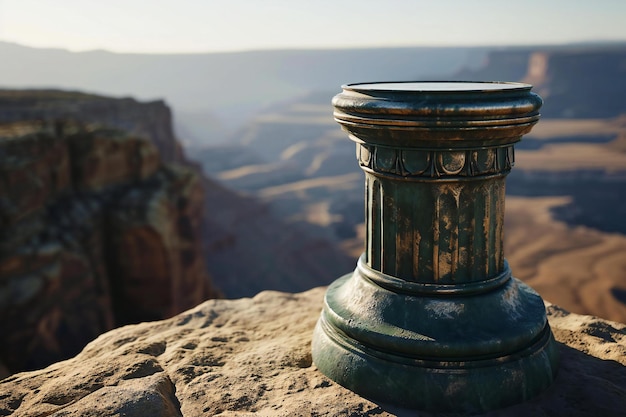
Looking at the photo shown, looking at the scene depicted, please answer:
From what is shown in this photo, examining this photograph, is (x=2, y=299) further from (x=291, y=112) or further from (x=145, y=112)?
(x=291, y=112)

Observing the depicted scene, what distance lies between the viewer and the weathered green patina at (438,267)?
5.88 feet

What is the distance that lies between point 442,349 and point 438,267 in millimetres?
286

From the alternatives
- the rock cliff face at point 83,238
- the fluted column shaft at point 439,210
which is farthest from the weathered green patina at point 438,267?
the rock cliff face at point 83,238

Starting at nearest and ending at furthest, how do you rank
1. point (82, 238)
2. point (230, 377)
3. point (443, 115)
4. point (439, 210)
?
1. point (443, 115)
2. point (439, 210)
3. point (230, 377)
4. point (82, 238)

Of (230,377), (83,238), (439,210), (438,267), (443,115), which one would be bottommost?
(83,238)

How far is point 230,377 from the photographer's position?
6.65ft

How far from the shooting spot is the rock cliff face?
29.1 ft

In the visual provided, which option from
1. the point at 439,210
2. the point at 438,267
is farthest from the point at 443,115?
the point at 438,267

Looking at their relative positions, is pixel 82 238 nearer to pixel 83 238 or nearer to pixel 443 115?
pixel 83 238

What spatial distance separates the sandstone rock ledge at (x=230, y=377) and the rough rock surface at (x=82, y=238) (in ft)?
22.1

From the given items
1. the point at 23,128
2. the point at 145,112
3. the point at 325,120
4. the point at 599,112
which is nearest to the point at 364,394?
the point at 23,128

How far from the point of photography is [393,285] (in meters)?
2.00

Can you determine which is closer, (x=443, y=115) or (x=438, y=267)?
(x=443, y=115)

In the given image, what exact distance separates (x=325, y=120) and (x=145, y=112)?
61561 mm
